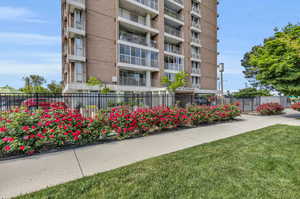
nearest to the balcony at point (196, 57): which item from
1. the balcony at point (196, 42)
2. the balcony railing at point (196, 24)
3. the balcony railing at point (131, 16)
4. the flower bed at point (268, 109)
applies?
the balcony at point (196, 42)

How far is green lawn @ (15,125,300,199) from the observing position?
2357 millimetres

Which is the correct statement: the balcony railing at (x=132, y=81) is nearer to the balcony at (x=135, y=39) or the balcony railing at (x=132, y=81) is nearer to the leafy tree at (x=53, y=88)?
the balcony at (x=135, y=39)

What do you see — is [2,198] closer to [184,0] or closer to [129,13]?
[129,13]

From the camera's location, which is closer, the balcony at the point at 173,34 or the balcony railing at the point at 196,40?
the balcony at the point at 173,34

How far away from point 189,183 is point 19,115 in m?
5.48

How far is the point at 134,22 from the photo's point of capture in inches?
701

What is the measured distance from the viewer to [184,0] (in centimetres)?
2330

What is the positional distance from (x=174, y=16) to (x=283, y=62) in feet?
58.4

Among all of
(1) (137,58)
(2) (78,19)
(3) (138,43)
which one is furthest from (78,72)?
(3) (138,43)

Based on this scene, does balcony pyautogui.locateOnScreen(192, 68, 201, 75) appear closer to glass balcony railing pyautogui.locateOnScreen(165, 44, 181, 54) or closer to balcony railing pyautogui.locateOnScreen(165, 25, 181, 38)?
glass balcony railing pyautogui.locateOnScreen(165, 44, 181, 54)

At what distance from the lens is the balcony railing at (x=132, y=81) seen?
60.1 ft

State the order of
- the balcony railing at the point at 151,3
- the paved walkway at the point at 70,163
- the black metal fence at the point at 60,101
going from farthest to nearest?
1. the balcony railing at the point at 151,3
2. the black metal fence at the point at 60,101
3. the paved walkway at the point at 70,163

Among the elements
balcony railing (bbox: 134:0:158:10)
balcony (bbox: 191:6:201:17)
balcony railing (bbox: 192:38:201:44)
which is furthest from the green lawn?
balcony (bbox: 191:6:201:17)

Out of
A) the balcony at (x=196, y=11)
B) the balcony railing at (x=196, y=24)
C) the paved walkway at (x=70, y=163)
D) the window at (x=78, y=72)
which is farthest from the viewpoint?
the balcony railing at (x=196, y=24)
